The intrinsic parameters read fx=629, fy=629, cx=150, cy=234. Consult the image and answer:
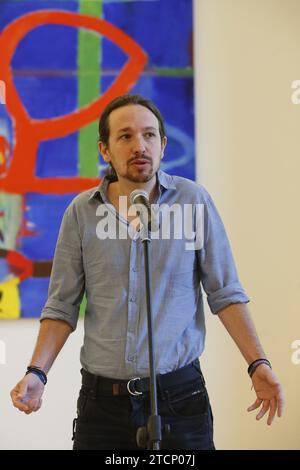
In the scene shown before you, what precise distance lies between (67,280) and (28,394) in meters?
0.31

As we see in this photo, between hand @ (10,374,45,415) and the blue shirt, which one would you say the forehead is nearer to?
the blue shirt

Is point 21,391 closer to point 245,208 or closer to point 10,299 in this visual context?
point 10,299

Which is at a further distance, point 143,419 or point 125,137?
point 125,137

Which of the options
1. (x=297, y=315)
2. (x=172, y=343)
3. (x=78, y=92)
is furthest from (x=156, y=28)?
(x=172, y=343)

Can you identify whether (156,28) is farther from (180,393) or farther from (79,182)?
(180,393)

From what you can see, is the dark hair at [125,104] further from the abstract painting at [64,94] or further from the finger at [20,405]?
the abstract painting at [64,94]

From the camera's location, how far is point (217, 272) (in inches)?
62.9

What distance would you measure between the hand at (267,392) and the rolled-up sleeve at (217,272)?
0.19 m

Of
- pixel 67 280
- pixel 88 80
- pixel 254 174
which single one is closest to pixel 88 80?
pixel 88 80

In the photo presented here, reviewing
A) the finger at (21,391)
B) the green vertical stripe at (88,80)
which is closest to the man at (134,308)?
the finger at (21,391)

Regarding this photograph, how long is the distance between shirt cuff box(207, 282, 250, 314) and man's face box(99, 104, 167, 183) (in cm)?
34

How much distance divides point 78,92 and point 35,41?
0.28 m

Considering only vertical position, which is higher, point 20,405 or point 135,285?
point 135,285

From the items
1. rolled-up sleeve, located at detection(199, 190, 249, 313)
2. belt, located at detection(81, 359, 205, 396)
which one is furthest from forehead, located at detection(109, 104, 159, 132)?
belt, located at detection(81, 359, 205, 396)
